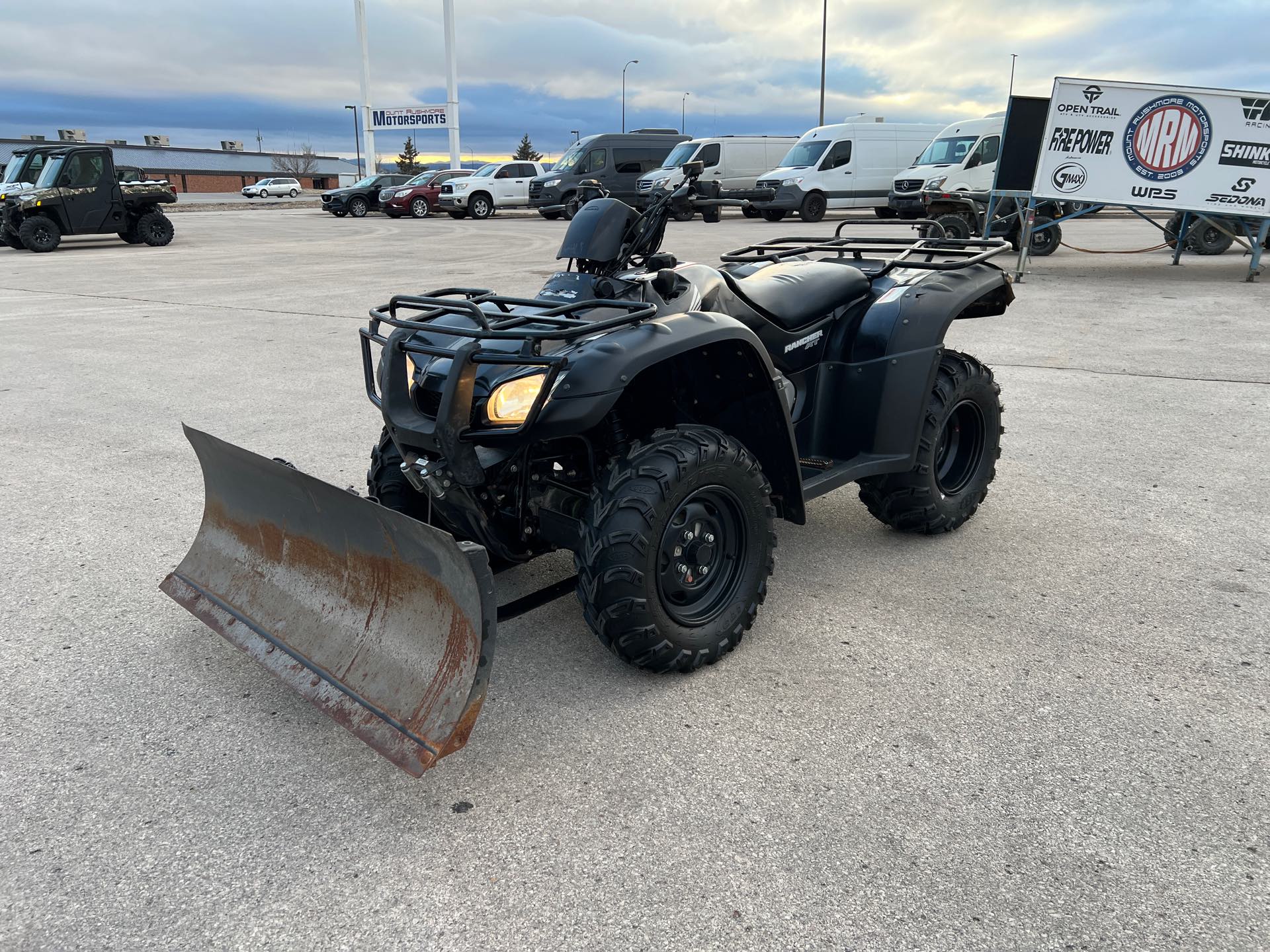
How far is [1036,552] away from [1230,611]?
767 millimetres

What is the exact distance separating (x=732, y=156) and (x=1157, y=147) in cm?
1516

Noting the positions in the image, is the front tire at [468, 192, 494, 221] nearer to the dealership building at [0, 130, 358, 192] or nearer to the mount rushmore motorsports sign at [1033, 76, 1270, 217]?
the mount rushmore motorsports sign at [1033, 76, 1270, 217]

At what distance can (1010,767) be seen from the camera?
2682 millimetres

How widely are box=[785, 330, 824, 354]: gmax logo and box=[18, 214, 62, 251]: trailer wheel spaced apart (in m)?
20.1

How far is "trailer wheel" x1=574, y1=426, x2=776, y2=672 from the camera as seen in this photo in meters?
2.84

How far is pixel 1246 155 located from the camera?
13.0 m

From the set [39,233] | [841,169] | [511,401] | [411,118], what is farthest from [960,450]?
[411,118]

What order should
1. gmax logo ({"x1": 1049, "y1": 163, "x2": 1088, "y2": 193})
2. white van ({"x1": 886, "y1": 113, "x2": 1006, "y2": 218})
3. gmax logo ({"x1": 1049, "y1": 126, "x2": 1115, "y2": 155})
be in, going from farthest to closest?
white van ({"x1": 886, "y1": 113, "x2": 1006, "y2": 218})
gmax logo ({"x1": 1049, "y1": 163, "x2": 1088, "y2": 193})
gmax logo ({"x1": 1049, "y1": 126, "x2": 1115, "y2": 155})

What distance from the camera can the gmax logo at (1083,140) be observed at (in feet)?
43.6

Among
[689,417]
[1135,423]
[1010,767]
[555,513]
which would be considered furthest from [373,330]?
[1135,423]

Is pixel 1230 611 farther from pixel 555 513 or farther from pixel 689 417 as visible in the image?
pixel 555 513

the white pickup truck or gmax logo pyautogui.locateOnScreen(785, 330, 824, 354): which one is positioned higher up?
the white pickup truck

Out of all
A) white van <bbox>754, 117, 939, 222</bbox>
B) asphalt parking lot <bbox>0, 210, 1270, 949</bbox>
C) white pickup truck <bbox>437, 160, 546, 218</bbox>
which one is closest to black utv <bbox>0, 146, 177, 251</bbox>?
white pickup truck <bbox>437, 160, 546, 218</bbox>

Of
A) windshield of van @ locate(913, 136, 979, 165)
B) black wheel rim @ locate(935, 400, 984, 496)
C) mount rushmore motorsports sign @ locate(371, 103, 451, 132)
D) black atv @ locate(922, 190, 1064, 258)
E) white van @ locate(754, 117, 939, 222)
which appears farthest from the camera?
mount rushmore motorsports sign @ locate(371, 103, 451, 132)
